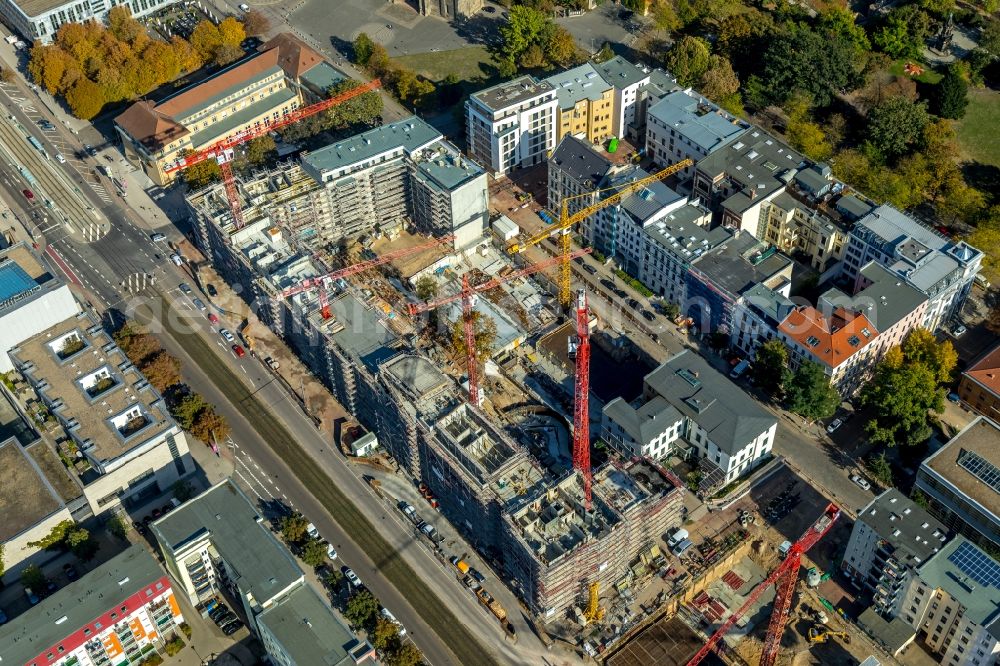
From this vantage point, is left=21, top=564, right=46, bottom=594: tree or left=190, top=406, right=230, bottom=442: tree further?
left=190, top=406, right=230, bottom=442: tree

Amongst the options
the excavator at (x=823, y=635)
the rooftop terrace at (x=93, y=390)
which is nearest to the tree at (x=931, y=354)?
the excavator at (x=823, y=635)

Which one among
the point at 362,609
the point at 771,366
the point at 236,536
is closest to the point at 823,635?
the point at 771,366

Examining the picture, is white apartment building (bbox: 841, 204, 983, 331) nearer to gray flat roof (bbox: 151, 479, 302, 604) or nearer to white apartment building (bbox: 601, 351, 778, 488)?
white apartment building (bbox: 601, 351, 778, 488)

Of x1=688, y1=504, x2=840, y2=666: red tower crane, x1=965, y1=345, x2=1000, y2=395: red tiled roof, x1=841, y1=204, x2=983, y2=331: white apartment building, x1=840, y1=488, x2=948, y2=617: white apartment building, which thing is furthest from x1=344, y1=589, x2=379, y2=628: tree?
x1=965, y1=345, x2=1000, y2=395: red tiled roof

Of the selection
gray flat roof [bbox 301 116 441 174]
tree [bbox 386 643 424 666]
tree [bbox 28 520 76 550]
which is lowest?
tree [bbox 386 643 424 666]

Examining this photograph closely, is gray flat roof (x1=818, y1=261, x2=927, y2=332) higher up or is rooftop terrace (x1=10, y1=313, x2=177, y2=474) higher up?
gray flat roof (x1=818, y1=261, x2=927, y2=332)

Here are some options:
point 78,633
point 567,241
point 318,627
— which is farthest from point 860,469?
point 78,633

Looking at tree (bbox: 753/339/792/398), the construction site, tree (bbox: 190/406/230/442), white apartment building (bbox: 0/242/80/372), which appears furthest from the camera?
white apartment building (bbox: 0/242/80/372)
